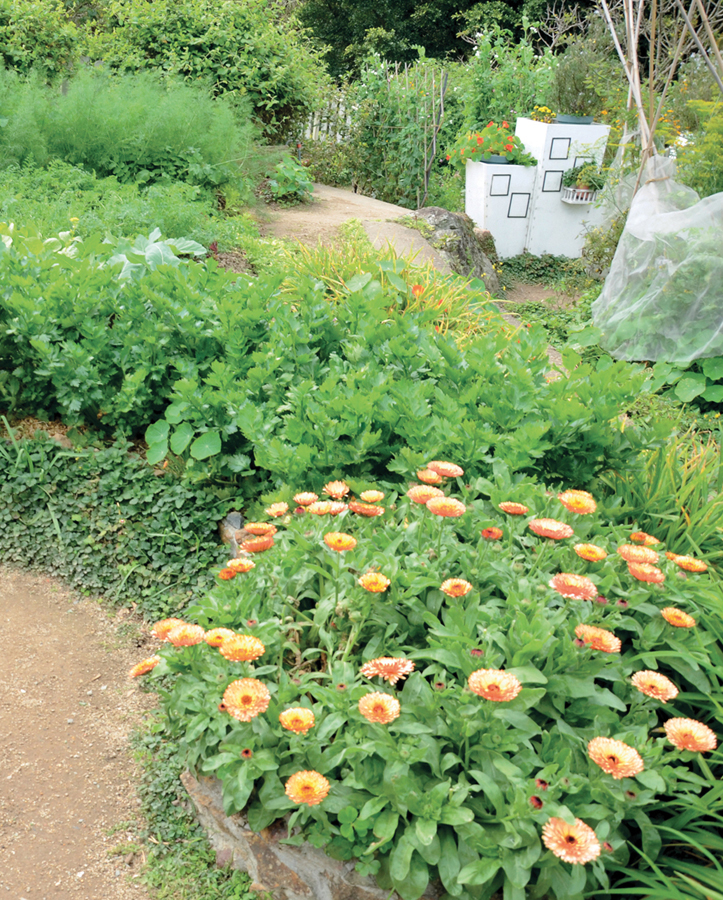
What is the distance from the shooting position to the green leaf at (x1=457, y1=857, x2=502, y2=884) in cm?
148

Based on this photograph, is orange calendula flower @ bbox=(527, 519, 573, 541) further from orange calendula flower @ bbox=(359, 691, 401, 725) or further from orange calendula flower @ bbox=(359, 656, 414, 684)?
orange calendula flower @ bbox=(359, 691, 401, 725)

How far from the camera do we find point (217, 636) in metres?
1.76

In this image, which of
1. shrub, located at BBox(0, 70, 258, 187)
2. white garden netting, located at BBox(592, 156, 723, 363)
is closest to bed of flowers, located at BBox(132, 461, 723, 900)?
white garden netting, located at BBox(592, 156, 723, 363)

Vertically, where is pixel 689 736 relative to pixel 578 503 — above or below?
below

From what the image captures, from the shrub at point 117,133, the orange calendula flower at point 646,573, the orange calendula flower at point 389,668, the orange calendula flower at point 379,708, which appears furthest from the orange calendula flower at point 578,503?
the shrub at point 117,133

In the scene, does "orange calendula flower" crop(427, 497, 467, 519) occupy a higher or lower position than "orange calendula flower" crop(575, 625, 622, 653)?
higher

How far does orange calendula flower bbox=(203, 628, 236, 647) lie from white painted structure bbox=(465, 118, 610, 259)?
351 inches

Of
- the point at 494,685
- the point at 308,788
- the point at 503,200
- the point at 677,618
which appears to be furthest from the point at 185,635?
the point at 503,200

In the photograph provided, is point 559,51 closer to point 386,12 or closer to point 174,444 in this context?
point 386,12

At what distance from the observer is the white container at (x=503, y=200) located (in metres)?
9.61

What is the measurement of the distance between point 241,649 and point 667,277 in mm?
4736

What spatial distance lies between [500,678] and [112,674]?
5.64 ft

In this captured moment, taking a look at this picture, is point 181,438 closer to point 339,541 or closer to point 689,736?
point 339,541

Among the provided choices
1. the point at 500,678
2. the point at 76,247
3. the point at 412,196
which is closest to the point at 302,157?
the point at 412,196
